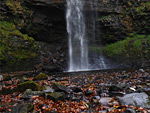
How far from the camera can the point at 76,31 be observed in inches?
866

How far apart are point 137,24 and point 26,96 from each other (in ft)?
83.8

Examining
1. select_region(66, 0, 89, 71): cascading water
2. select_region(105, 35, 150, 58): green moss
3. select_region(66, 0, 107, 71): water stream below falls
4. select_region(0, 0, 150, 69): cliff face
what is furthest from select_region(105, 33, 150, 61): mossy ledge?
select_region(66, 0, 89, 71): cascading water

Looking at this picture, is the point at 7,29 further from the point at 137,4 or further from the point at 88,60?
the point at 137,4

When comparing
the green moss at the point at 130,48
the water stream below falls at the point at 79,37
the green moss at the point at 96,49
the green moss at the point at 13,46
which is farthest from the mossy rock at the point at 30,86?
the green moss at the point at 130,48

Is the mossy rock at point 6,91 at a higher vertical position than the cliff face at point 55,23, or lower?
lower

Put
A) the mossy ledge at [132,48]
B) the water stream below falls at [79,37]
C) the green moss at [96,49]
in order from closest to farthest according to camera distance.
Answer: the water stream below falls at [79,37], the mossy ledge at [132,48], the green moss at [96,49]

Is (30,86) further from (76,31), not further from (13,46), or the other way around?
(76,31)

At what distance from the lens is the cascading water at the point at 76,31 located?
20.6m

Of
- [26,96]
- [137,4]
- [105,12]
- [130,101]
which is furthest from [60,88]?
[137,4]

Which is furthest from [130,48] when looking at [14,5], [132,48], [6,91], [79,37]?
[6,91]

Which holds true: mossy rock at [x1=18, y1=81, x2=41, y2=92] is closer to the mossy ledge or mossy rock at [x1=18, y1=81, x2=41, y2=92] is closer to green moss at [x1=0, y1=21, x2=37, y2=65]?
green moss at [x1=0, y1=21, x2=37, y2=65]

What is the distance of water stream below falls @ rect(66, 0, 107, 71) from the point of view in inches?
782

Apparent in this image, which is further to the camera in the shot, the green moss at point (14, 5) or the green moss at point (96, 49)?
the green moss at point (96, 49)

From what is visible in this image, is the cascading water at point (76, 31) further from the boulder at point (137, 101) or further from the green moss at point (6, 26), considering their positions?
the boulder at point (137, 101)
